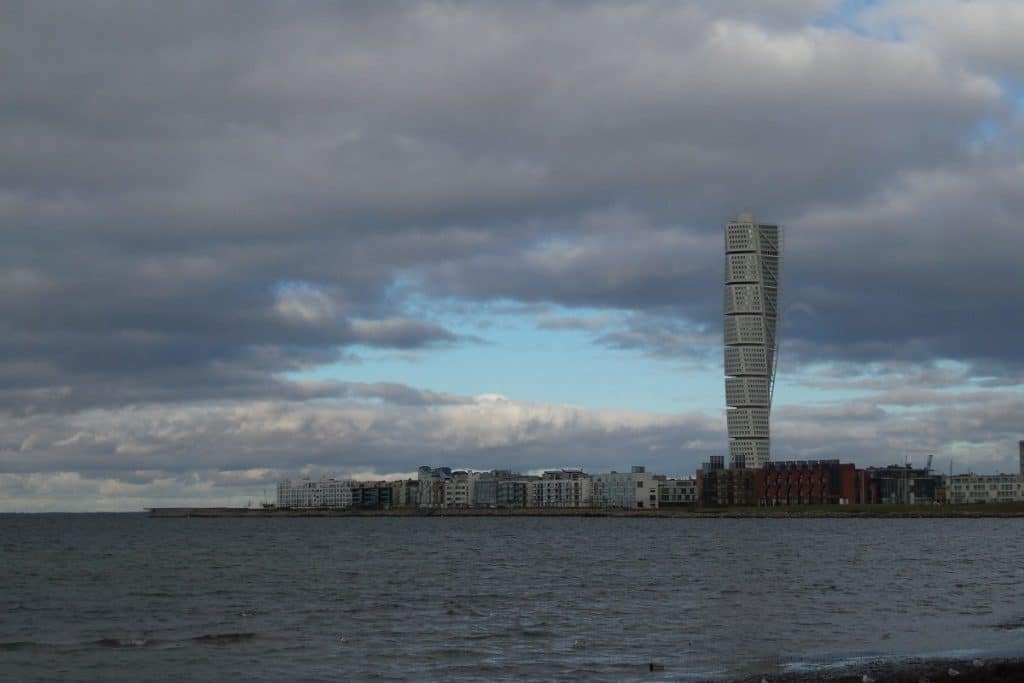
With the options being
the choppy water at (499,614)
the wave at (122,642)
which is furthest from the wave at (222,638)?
the wave at (122,642)

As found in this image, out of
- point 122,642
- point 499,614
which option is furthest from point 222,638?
point 499,614

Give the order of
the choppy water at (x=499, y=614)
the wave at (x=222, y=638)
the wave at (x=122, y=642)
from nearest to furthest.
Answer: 1. the choppy water at (x=499, y=614)
2. the wave at (x=122, y=642)
3. the wave at (x=222, y=638)

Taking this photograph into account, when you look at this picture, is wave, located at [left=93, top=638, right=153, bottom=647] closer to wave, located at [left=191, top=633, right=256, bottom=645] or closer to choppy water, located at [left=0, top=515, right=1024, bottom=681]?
choppy water, located at [left=0, top=515, right=1024, bottom=681]

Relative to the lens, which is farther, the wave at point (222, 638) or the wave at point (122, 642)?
the wave at point (222, 638)

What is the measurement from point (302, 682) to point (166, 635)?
14.3 m

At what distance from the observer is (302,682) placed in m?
38.6

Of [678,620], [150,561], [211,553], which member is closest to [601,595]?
[678,620]

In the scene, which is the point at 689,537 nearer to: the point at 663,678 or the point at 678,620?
the point at 678,620

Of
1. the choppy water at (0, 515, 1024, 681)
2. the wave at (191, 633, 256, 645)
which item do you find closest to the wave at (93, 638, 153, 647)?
the choppy water at (0, 515, 1024, 681)

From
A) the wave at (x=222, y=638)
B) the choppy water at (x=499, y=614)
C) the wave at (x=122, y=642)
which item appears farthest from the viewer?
the wave at (x=222, y=638)

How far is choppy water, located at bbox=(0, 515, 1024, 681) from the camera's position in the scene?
42.0 meters

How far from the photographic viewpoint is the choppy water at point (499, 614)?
41969 millimetres

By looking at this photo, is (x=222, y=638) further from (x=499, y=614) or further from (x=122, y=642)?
(x=499, y=614)

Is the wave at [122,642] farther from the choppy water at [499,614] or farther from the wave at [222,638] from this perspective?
the wave at [222,638]
